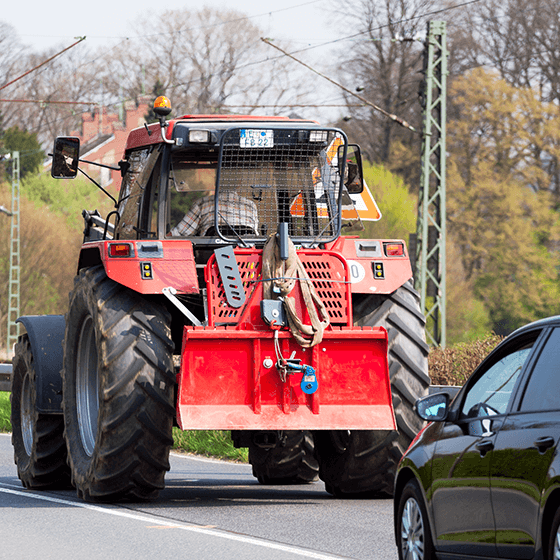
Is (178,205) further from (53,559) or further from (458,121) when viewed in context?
(458,121)

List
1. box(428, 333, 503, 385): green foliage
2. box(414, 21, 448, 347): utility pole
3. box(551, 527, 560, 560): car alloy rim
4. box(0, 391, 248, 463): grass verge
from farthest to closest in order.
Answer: box(414, 21, 448, 347): utility pole
box(428, 333, 503, 385): green foliage
box(0, 391, 248, 463): grass verge
box(551, 527, 560, 560): car alloy rim

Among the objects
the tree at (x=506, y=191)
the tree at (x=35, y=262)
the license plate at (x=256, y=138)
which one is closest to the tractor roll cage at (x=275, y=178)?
the license plate at (x=256, y=138)

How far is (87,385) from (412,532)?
4.48m

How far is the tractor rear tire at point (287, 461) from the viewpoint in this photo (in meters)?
11.5

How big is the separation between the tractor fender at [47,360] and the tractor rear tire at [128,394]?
3.62 ft

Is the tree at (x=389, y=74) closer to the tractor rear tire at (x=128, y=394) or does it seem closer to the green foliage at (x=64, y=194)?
the green foliage at (x=64, y=194)

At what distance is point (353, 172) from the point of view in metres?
10.8

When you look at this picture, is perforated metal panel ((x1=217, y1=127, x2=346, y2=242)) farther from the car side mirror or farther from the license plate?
the car side mirror

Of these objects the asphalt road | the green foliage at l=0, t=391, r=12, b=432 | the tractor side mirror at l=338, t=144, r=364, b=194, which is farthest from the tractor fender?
the green foliage at l=0, t=391, r=12, b=432

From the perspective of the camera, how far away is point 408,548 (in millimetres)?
6430

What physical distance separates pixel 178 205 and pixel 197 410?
Answer: 2.05m

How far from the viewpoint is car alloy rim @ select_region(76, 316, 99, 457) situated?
33.2ft

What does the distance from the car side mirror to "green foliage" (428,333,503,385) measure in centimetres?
1251

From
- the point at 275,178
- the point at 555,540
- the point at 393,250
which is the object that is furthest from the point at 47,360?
the point at 555,540
